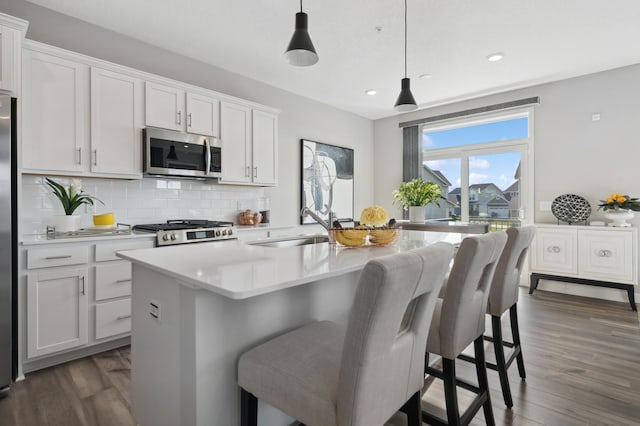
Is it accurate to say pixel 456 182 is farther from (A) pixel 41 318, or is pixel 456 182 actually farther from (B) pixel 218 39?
(A) pixel 41 318

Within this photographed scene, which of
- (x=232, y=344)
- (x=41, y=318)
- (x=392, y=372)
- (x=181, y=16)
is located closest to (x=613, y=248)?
(x=392, y=372)

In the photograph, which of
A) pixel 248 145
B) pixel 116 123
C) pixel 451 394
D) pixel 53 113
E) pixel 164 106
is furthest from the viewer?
pixel 248 145

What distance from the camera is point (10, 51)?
6.98ft

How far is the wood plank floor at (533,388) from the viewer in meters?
1.78

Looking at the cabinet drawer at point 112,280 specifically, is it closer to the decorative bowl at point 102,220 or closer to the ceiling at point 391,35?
the decorative bowl at point 102,220

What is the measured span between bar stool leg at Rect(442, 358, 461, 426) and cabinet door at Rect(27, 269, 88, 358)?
8.07 ft

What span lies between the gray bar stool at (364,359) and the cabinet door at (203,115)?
2679 mm

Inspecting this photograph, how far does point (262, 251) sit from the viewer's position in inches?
64.7

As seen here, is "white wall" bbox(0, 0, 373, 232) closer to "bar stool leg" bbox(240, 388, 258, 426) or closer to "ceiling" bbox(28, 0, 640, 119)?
"ceiling" bbox(28, 0, 640, 119)

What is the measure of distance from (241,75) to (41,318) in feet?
10.3

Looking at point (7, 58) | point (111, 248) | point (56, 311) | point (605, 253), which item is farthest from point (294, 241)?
point (605, 253)

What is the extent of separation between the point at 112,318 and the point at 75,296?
31 cm

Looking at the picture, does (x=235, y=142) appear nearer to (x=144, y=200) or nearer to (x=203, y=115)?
(x=203, y=115)

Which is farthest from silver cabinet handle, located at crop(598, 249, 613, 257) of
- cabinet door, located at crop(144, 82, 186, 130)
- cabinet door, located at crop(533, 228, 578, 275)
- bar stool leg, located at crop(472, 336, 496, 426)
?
cabinet door, located at crop(144, 82, 186, 130)
